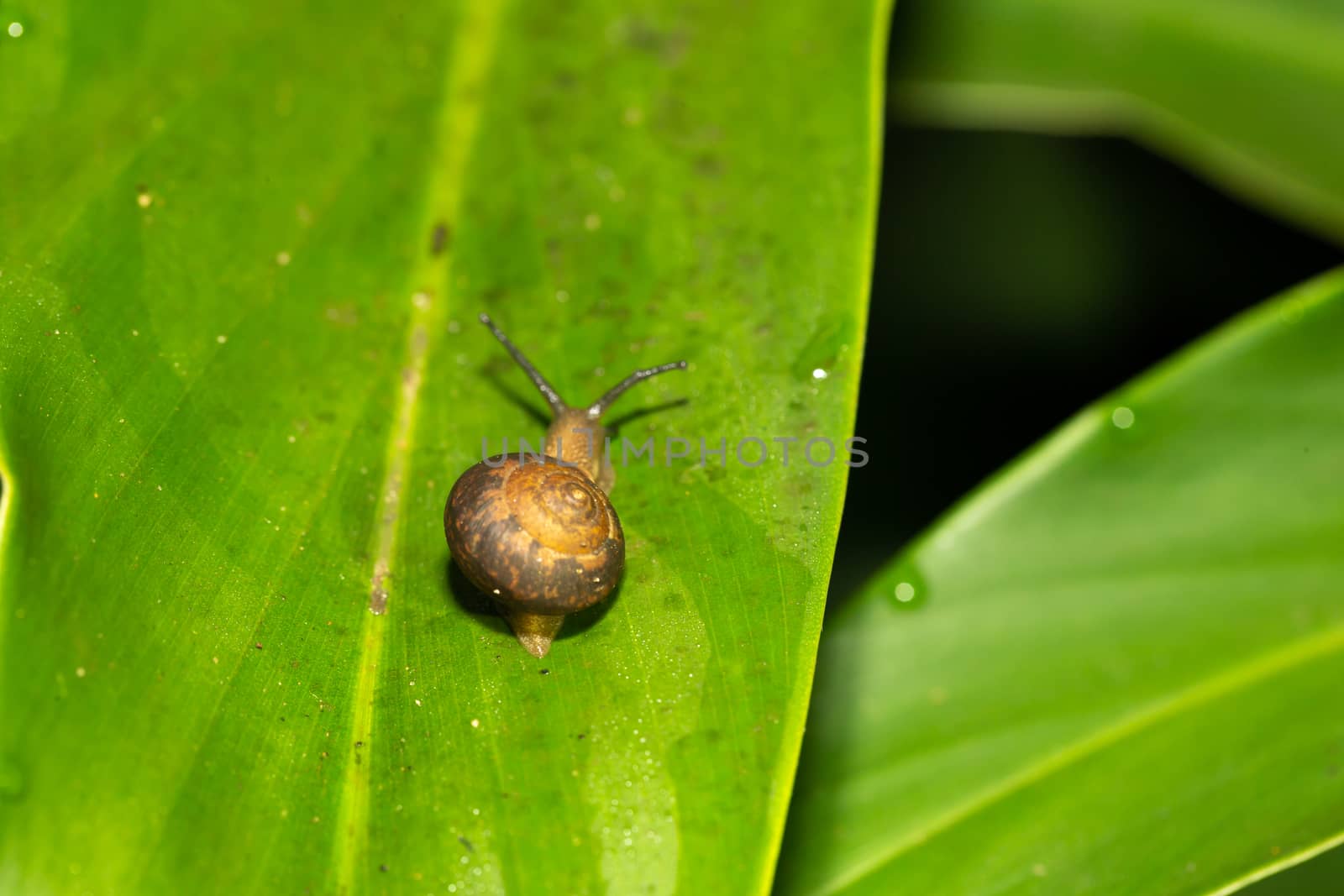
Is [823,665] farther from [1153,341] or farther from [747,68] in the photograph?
[1153,341]

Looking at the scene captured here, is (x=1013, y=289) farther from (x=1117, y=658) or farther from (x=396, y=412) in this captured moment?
(x=396, y=412)

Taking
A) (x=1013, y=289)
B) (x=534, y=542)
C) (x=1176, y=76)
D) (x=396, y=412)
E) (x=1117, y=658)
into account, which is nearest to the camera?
(x=534, y=542)

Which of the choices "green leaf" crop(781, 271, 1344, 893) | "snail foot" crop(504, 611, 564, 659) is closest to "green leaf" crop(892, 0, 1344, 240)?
"green leaf" crop(781, 271, 1344, 893)

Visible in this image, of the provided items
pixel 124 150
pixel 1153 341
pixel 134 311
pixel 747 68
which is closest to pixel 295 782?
pixel 134 311

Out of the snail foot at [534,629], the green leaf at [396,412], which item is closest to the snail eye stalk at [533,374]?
the green leaf at [396,412]

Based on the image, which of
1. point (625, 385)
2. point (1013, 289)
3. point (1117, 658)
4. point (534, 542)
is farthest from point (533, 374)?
point (1013, 289)

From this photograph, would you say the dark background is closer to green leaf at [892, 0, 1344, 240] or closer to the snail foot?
green leaf at [892, 0, 1344, 240]

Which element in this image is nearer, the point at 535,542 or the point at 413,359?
the point at 535,542
